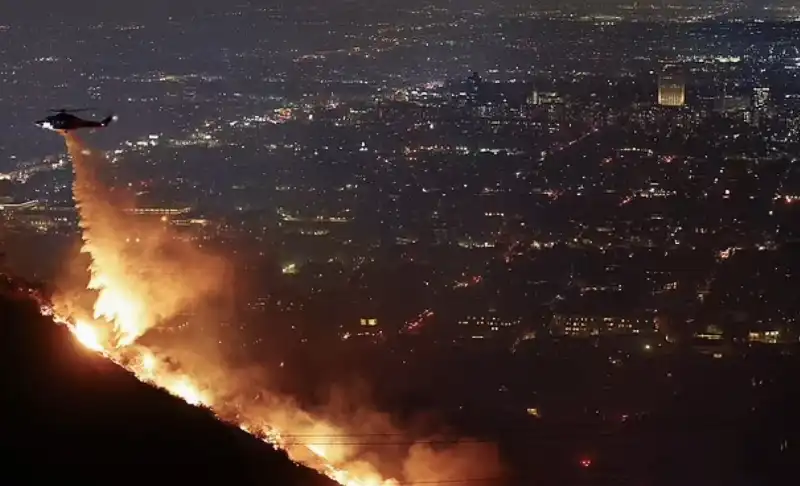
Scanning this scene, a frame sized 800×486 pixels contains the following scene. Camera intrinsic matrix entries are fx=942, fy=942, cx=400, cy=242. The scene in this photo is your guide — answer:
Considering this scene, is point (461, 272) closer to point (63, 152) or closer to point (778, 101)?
point (63, 152)

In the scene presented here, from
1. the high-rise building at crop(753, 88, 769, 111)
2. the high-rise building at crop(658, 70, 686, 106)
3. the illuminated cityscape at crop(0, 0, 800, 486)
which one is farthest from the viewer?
the high-rise building at crop(658, 70, 686, 106)

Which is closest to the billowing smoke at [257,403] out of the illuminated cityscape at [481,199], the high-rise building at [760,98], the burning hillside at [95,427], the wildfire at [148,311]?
the wildfire at [148,311]

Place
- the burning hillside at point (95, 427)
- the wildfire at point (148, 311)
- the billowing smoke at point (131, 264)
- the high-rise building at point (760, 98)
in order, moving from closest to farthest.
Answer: the burning hillside at point (95, 427) < the wildfire at point (148, 311) < the billowing smoke at point (131, 264) < the high-rise building at point (760, 98)

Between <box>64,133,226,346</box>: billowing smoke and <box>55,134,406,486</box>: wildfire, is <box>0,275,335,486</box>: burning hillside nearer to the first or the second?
<box>55,134,406,486</box>: wildfire

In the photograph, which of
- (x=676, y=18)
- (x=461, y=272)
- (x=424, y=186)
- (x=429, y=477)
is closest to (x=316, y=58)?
(x=424, y=186)

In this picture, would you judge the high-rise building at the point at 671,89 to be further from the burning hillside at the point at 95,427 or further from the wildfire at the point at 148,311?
the burning hillside at the point at 95,427

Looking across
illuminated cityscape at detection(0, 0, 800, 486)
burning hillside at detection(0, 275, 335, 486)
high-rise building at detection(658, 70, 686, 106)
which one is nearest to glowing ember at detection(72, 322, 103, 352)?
burning hillside at detection(0, 275, 335, 486)

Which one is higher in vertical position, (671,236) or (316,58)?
(316,58)
